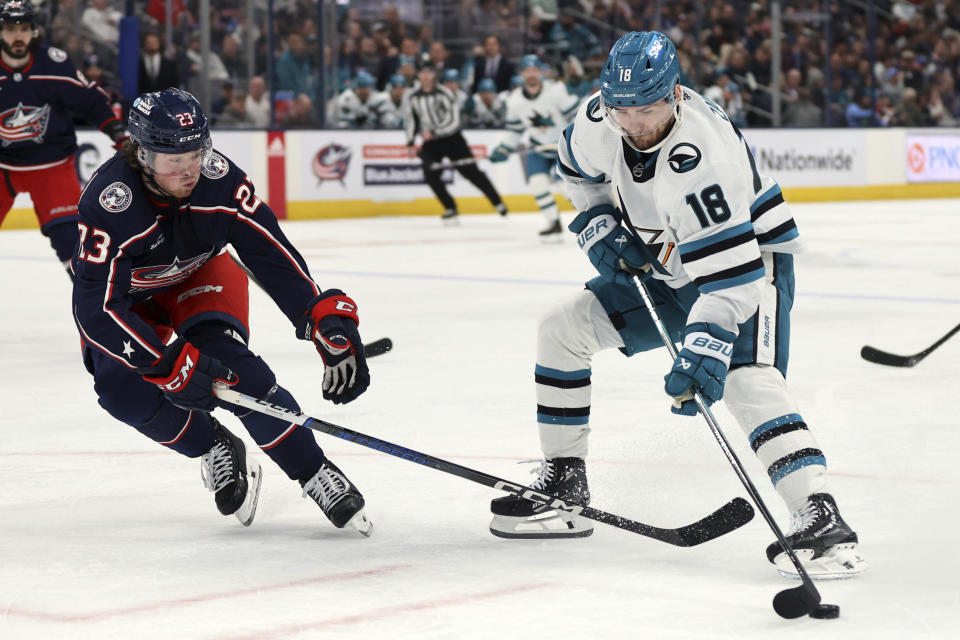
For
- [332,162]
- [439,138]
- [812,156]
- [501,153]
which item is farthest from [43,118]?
[812,156]

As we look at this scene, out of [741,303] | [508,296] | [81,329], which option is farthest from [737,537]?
[508,296]

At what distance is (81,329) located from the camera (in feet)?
8.94

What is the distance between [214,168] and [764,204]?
1063 mm

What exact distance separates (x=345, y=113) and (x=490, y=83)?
1608 mm

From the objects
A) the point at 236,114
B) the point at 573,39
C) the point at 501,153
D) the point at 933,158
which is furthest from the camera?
the point at 933,158

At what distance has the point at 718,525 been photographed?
2.59 metres

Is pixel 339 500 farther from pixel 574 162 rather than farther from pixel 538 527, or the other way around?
pixel 574 162

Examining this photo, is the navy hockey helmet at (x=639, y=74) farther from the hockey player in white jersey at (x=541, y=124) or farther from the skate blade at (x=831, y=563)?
the hockey player in white jersey at (x=541, y=124)

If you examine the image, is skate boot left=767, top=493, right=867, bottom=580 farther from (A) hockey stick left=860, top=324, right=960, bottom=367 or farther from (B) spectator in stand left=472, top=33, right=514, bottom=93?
(B) spectator in stand left=472, top=33, right=514, bottom=93

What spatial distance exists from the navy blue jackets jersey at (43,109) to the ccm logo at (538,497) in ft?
10.8

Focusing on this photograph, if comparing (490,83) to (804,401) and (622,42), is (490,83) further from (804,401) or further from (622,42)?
(622,42)

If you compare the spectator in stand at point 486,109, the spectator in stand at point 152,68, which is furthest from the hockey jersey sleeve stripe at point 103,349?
the spectator in stand at point 486,109

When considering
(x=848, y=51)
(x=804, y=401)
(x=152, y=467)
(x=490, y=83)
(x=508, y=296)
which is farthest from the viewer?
(x=848, y=51)

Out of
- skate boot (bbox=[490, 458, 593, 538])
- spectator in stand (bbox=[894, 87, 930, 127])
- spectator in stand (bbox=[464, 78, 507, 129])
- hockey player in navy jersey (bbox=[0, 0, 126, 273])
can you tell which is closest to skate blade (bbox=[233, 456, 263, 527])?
skate boot (bbox=[490, 458, 593, 538])
